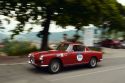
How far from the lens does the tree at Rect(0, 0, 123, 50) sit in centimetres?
1955

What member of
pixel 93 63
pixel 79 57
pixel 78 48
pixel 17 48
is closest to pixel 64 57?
pixel 79 57

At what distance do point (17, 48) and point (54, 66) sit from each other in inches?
347

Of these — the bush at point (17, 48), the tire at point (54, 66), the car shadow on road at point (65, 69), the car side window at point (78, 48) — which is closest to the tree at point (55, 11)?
the bush at point (17, 48)

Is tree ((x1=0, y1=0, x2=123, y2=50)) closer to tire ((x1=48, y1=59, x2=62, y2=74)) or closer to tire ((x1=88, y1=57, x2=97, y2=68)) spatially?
tire ((x1=88, y1=57, x2=97, y2=68))

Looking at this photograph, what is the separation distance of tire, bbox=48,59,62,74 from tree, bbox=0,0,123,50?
18.6 feet

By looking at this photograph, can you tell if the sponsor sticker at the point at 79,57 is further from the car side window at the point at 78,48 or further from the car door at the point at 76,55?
the car side window at the point at 78,48

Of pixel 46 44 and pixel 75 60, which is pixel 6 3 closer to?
pixel 46 44

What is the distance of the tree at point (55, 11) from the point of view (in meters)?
19.5

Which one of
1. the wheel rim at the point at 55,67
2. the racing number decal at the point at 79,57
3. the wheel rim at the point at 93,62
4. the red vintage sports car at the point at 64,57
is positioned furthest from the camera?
the wheel rim at the point at 93,62

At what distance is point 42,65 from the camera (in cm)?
1373

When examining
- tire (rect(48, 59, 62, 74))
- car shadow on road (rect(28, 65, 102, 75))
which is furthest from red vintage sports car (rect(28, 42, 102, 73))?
car shadow on road (rect(28, 65, 102, 75))

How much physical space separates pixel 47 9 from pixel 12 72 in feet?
26.7

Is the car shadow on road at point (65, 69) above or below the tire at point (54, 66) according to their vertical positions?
below

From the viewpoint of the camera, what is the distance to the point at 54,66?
1412 cm
